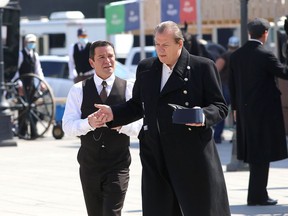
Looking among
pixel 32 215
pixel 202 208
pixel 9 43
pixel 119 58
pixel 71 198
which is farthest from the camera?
pixel 119 58

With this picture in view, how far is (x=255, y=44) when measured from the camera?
10.3m

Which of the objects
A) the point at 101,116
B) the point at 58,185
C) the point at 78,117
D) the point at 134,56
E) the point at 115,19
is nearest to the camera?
the point at 101,116

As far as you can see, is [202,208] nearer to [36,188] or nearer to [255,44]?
[255,44]

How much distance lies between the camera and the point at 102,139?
24.3 ft

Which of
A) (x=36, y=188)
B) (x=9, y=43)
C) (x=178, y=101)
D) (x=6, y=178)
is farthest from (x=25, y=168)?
(x=178, y=101)

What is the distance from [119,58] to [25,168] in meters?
21.4

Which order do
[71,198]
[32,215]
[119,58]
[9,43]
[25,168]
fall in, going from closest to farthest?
[32,215] < [71,198] < [25,168] < [9,43] < [119,58]

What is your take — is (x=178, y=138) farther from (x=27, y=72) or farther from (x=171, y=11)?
(x=171, y=11)

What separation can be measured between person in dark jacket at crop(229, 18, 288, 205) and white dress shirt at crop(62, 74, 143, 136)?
9.49 ft

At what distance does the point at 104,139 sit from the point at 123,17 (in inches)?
711

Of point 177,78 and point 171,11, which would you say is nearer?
point 177,78

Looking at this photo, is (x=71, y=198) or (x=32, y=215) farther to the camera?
(x=71, y=198)

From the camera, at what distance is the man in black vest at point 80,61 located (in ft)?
61.2

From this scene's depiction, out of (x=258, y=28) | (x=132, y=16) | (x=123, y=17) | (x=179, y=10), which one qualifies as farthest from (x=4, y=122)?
(x=123, y=17)
